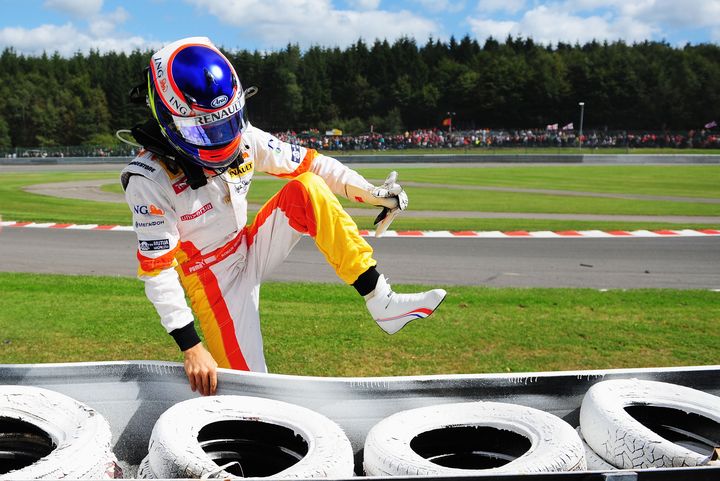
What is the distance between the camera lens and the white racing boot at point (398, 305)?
307 cm

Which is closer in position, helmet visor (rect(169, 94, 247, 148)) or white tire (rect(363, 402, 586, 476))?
white tire (rect(363, 402, 586, 476))

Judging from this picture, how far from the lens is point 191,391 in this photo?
2.82 m

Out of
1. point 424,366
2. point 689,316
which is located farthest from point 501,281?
point 424,366

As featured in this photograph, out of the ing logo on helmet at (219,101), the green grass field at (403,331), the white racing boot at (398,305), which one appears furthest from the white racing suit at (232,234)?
the green grass field at (403,331)

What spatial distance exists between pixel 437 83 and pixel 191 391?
123 meters

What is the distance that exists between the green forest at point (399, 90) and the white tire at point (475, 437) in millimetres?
99244

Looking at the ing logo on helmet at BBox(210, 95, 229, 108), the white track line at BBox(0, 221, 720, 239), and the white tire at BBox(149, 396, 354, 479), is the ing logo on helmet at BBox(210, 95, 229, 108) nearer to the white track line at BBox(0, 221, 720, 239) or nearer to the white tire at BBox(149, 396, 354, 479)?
the white tire at BBox(149, 396, 354, 479)

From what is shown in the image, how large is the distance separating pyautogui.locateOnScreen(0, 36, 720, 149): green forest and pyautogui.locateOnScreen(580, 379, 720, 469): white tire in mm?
99397

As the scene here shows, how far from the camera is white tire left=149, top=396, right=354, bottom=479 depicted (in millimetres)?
2217

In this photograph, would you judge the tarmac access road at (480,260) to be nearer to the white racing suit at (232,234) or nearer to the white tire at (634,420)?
the white racing suit at (232,234)

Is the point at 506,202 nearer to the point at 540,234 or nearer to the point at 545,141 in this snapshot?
the point at 540,234

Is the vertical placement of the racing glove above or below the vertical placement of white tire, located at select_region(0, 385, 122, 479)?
above

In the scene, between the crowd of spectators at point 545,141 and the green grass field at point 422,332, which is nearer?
the green grass field at point 422,332

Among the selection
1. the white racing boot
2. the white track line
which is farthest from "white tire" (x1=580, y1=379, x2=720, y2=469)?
the white track line
